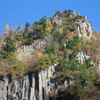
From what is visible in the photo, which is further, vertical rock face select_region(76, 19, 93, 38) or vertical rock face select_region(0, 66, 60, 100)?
vertical rock face select_region(76, 19, 93, 38)

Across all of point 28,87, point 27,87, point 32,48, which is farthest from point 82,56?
point 27,87

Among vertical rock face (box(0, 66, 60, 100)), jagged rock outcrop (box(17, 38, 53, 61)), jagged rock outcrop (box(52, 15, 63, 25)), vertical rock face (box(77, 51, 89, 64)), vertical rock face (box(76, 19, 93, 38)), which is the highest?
jagged rock outcrop (box(52, 15, 63, 25))

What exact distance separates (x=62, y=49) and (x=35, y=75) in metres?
9.23

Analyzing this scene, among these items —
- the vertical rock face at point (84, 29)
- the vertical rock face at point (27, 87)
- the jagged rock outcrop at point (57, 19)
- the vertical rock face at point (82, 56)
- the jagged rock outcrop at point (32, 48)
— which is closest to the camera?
the vertical rock face at point (27, 87)

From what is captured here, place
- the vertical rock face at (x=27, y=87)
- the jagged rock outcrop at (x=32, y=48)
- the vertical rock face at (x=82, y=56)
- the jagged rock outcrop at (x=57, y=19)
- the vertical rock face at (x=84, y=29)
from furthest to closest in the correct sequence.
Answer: the jagged rock outcrop at (x=57, y=19)
the vertical rock face at (x=84, y=29)
the jagged rock outcrop at (x=32, y=48)
the vertical rock face at (x=82, y=56)
the vertical rock face at (x=27, y=87)

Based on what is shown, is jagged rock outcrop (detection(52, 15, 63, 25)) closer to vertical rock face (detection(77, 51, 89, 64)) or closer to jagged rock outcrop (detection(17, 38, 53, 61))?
jagged rock outcrop (detection(17, 38, 53, 61))

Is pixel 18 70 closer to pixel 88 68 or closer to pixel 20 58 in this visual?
pixel 20 58

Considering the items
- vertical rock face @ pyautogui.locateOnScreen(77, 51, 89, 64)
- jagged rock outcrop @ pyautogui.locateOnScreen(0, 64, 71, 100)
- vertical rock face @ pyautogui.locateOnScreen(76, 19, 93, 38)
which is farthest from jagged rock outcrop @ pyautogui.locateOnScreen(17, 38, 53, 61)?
vertical rock face @ pyautogui.locateOnScreen(76, 19, 93, 38)

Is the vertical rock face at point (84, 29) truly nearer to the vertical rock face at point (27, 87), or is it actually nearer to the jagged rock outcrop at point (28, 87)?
the jagged rock outcrop at point (28, 87)

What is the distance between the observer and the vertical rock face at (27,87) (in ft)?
116

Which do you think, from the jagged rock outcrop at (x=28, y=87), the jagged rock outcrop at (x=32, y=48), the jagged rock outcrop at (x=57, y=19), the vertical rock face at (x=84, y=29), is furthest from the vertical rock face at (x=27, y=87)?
the jagged rock outcrop at (x=57, y=19)

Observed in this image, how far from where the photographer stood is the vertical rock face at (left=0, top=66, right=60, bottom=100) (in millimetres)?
35469

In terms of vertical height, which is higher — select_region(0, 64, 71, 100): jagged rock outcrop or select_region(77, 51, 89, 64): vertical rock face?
select_region(77, 51, 89, 64): vertical rock face

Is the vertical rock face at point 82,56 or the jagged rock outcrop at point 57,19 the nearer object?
the vertical rock face at point 82,56
